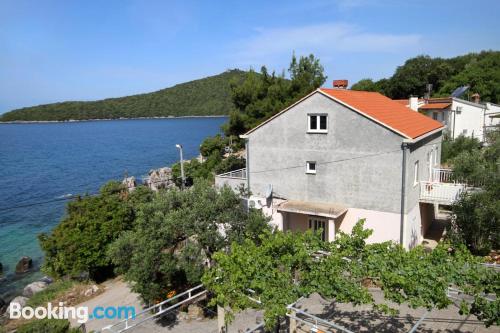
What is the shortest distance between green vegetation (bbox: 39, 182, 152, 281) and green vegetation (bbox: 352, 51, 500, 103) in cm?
6926

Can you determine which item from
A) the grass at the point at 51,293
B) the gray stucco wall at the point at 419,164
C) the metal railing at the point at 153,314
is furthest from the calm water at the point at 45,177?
the gray stucco wall at the point at 419,164

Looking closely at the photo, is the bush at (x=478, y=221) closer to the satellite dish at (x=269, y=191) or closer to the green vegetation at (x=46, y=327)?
the satellite dish at (x=269, y=191)

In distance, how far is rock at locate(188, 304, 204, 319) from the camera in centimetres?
1492

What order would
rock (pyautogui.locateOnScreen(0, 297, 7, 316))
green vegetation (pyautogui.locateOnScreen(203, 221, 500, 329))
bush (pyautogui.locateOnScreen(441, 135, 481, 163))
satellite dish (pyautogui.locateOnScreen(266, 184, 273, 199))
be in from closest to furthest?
green vegetation (pyautogui.locateOnScreen(203, 221, 500, 329))
satellite dish (pyautogui.locateOnScreen(266, 184, 273, 199))
rock (pyautogui.locateOnScreen(0, 297, 7, 316))
bush (pyautogui.locateOnScreen(441, 135, 481, 163))

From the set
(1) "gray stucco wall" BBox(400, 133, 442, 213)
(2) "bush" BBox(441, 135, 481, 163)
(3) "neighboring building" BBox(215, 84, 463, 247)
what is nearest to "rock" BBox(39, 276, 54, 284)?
(3) "neighboring building" BBox(215, 84, 463, 247)

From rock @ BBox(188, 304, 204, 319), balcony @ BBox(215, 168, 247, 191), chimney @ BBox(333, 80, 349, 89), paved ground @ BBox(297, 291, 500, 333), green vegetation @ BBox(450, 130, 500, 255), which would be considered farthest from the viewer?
chimney @ BBox(333, 80, 349, 89)

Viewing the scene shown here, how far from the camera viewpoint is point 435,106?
4156 centimetres

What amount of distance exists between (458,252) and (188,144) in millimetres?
114557

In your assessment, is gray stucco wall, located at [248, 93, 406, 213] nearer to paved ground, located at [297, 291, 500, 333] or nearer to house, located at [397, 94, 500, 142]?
paved ground, located at [297, 291, 500, 333]

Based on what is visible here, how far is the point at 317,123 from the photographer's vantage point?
19188mm

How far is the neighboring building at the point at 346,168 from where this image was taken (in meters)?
17.3

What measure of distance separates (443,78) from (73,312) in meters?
83.7

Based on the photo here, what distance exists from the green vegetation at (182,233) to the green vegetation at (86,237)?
7969mm

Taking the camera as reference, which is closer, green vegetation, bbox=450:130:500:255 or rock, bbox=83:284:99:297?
green vegetation, bbox=450:130:500:255
